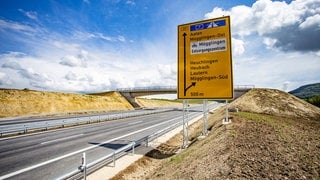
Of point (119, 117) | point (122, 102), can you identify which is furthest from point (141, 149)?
point (122, 102)

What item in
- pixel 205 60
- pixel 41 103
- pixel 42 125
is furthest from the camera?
pixel 41 103

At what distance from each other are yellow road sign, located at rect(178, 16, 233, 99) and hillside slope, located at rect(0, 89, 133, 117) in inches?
1412

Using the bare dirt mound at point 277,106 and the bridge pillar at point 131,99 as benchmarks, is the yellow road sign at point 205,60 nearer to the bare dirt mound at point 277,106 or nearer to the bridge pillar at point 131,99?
the bare dirt mound at point 277,106

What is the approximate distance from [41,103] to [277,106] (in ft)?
142

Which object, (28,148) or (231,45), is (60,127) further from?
(231,45)

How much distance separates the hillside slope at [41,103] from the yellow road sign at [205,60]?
35.9 metres

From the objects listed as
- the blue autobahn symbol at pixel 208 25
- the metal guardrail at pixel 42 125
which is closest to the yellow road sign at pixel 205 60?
the blue autobahn symbol at pixel 208 25

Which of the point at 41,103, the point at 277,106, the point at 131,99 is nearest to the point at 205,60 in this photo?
the point at 277,106

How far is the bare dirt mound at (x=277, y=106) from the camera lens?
27219 millimetres

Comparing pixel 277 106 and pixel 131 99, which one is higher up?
pixel 277 106

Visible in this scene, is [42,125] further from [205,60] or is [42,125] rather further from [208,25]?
[208,25]

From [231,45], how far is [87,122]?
21.7 meters

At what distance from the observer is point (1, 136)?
55.0 feet

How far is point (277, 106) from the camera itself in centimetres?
2945
